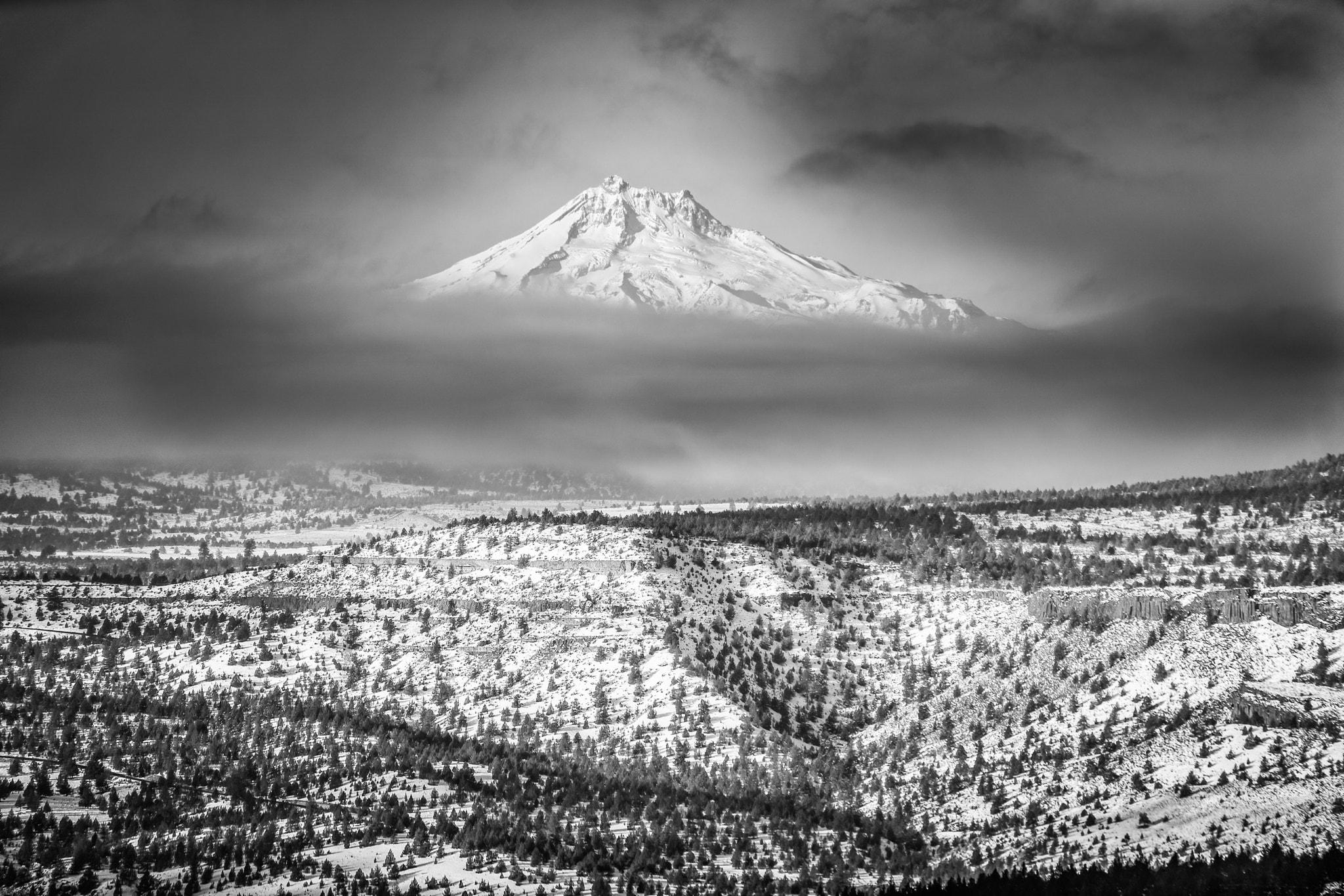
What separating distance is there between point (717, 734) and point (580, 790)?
2249cm

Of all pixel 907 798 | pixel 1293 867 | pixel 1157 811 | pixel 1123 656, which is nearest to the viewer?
pixel 1293 867

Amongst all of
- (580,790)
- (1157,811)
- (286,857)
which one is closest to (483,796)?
(580,790)

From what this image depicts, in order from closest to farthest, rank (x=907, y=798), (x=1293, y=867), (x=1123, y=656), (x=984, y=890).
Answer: (x=1293, y=867) < (x=984, y=890) < (x=907, y=798) < (x=1123, y=656)

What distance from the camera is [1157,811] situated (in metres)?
156

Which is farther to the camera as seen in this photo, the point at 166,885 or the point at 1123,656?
the point at 1123,656

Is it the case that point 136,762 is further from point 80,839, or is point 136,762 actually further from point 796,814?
point 796,814

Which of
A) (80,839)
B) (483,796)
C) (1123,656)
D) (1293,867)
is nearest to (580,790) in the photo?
(483,796)

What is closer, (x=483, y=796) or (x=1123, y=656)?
(x=483, y=796)

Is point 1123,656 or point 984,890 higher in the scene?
point 1123,656

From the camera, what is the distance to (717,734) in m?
198

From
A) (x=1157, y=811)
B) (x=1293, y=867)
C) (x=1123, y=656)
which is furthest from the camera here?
(x=1123, y=656)

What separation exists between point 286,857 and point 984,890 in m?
74.1

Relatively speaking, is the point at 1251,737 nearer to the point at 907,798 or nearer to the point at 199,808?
the point at 907,798

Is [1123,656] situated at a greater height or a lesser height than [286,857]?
greater
